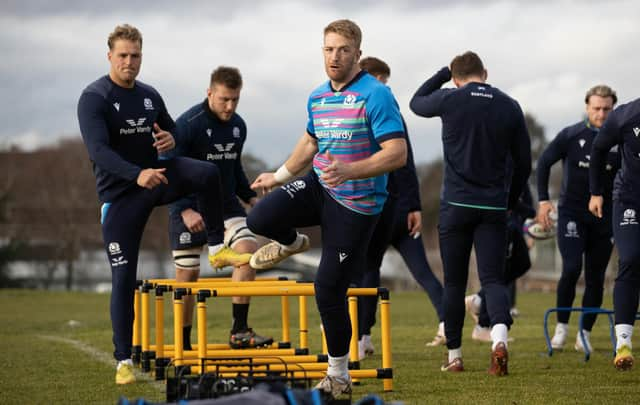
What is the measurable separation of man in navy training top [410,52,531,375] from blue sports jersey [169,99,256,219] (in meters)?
2.05

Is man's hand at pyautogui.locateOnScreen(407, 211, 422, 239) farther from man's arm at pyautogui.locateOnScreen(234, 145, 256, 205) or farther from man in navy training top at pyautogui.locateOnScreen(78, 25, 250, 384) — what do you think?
man in navy training top at pyautogui.locateOnScreen(78, 25, 250, 384)

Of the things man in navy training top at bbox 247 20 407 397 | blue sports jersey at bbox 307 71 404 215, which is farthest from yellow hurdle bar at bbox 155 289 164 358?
blue sports jersey at bbox 307 71 404 215

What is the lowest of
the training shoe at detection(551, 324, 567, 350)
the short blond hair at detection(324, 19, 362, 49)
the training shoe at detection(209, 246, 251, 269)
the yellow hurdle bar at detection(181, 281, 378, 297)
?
the training shoe at detection(551, 324, 567, 350)

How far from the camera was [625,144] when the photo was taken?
29.2ft

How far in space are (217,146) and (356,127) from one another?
11.0ft

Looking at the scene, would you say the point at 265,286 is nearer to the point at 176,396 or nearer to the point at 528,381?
the point at 176,396

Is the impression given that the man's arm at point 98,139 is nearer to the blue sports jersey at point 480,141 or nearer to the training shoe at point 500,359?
the blue sports jersey at point 480,141

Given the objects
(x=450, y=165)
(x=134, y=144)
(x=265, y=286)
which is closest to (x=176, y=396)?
(x=265, y=286)

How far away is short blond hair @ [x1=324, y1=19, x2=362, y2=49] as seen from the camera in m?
6.98

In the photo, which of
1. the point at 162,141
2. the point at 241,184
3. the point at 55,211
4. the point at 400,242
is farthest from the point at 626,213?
the point at 55,211

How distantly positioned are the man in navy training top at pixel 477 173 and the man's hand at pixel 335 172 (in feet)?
8.18

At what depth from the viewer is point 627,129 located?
8781mm

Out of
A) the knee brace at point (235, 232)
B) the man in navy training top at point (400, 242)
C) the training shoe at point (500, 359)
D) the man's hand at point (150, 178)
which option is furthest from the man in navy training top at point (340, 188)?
the knee brace at point (235, 232)

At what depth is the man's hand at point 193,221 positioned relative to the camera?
9523mm
